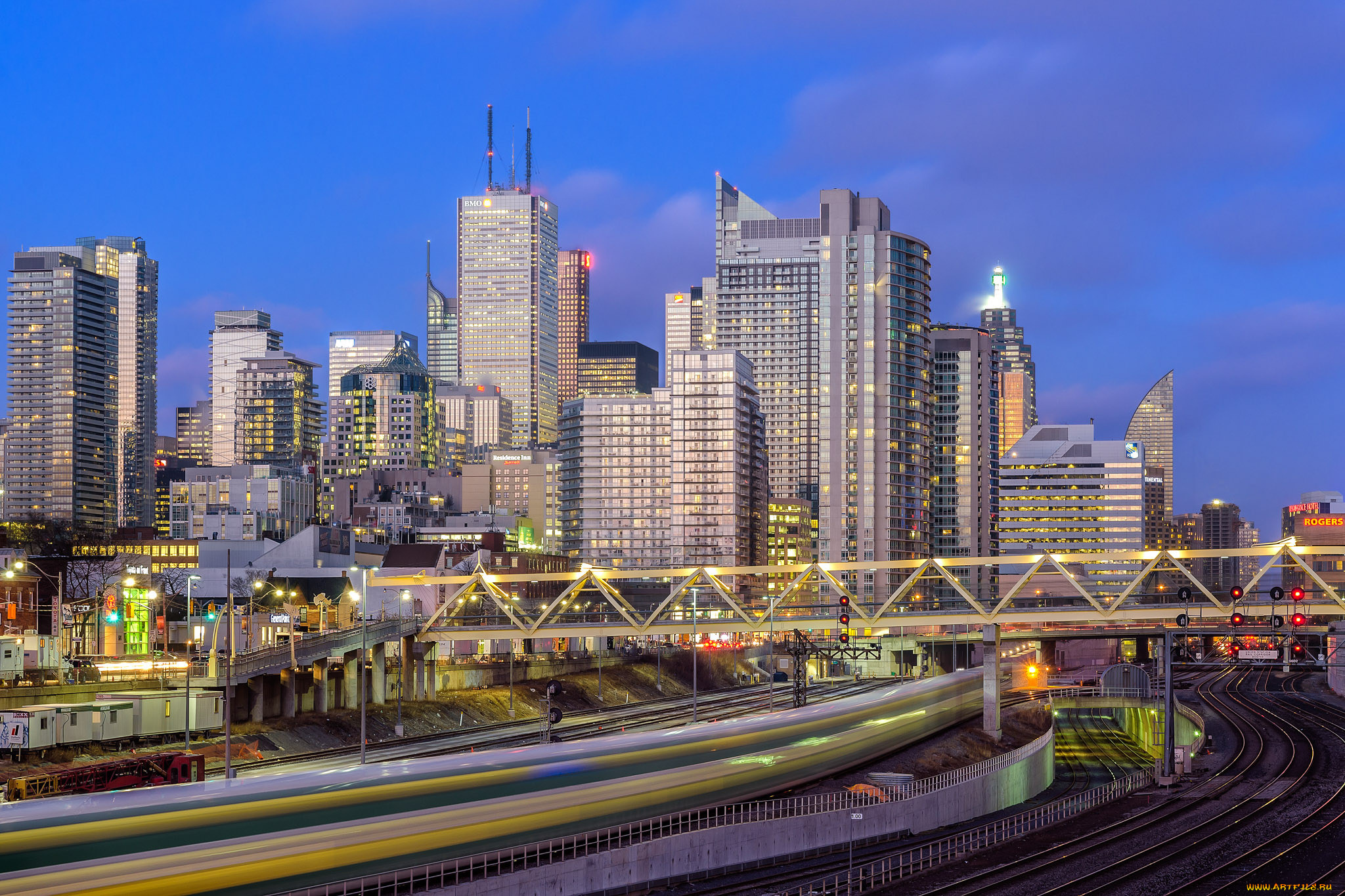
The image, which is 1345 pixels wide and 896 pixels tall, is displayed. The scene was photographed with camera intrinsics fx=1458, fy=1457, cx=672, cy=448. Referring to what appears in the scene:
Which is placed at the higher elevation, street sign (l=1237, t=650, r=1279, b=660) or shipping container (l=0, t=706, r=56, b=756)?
shipping container (l=0, t=706, r=56, b=756)

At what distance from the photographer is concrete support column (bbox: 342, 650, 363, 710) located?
10650 centimetres

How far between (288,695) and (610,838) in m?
52.1

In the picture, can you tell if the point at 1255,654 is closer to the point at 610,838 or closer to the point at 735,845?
the point at 735,845

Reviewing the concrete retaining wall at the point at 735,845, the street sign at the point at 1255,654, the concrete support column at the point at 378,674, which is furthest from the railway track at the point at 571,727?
the street sign at the point at 1255,654

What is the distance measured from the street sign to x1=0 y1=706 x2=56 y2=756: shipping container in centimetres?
9552

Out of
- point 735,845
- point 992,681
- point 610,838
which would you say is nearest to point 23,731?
point 610,838

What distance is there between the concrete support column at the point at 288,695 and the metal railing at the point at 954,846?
4888 centimetres

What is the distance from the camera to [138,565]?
166750 millimetres

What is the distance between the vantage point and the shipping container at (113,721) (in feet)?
249

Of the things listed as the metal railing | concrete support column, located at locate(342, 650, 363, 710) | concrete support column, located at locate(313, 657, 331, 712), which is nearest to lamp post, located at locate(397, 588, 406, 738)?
concrete support column, located at locate(342, 650, 363, 710)

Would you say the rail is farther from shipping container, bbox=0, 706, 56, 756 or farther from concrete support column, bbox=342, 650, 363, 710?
concrete support column, bbox=342, 650, 363, 710

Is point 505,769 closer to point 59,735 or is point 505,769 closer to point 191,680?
point 59,735

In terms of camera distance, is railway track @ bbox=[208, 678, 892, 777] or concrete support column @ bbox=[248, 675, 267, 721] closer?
railway track @ bbox=[208, 678, 892, 777]

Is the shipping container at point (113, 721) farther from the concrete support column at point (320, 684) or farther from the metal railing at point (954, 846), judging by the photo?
the metal railing at point (954, 846)
